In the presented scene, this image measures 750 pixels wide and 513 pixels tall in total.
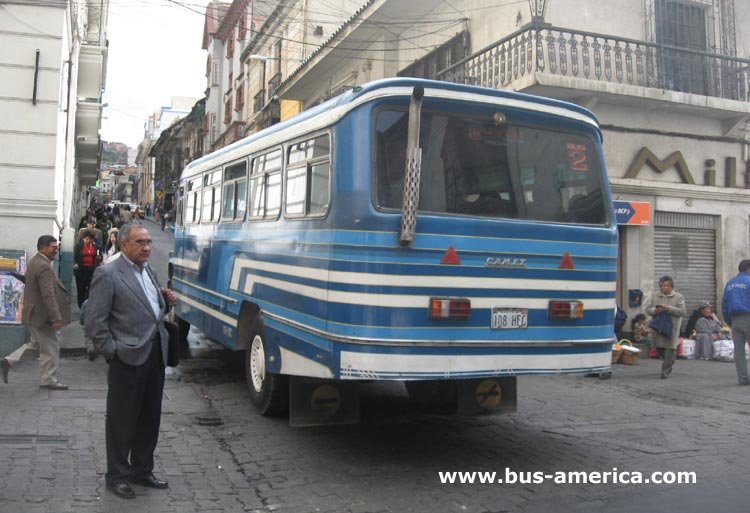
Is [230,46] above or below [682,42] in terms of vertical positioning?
above

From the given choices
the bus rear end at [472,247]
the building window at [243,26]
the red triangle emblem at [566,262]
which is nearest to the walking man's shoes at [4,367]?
the bus rear end at [472,247]

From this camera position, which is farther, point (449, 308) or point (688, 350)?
point (688, 350)

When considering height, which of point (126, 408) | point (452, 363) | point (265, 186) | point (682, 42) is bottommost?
point (126, 408)

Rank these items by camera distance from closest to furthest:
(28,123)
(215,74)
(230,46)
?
(28,123) < (230,46) < (215,74)

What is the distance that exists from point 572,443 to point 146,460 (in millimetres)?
3886

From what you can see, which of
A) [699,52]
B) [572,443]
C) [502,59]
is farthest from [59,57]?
[699,52]

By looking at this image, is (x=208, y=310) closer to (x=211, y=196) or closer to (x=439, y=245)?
(x=211, y=196)

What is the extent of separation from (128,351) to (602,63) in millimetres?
11017

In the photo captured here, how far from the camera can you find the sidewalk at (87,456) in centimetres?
476

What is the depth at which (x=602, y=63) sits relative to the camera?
1306cm

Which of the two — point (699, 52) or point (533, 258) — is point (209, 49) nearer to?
point (699, 52)

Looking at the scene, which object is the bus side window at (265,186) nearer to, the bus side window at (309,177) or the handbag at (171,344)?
the bus side window at (309,177)

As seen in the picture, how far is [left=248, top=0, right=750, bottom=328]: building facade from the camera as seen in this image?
12.8 m

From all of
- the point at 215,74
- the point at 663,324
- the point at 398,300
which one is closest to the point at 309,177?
the point at 398,300
